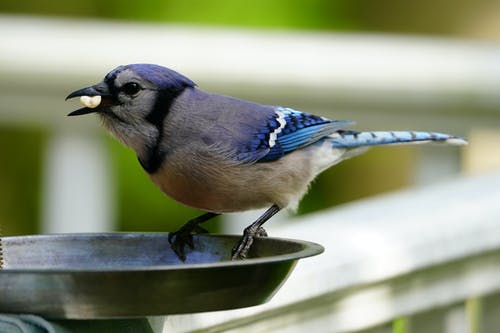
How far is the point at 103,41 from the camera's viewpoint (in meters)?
2.82

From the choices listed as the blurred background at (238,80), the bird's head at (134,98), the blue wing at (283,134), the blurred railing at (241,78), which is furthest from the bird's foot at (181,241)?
the blurred background at (238,80)

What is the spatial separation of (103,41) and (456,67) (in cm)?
79

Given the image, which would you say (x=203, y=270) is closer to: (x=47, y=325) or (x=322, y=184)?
(x=47, y=325)

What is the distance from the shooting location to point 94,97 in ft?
4.95

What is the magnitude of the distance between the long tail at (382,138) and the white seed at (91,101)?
31.0 inches

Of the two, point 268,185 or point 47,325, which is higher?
point 268,185

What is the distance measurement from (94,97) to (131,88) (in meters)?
0.05

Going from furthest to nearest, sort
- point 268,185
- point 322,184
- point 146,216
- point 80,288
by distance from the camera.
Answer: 1. point 322,184
2. point 146,216
3. point 268,185
4. point 80,288

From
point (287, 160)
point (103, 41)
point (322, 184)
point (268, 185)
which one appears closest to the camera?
point (268, 185)

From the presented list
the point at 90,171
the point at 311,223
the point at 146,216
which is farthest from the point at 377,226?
the point at 146,216

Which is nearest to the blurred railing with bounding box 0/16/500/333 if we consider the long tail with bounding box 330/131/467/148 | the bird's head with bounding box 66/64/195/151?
the long tail with bounding box 330/131/467/148

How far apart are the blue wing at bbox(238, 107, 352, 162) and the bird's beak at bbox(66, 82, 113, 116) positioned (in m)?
0.34

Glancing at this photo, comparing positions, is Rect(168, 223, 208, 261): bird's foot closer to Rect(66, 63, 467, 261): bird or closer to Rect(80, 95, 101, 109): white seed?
Rect(66, 63, 467, 261): bird

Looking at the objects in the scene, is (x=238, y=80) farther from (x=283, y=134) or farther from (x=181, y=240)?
(x=181, y=240)
